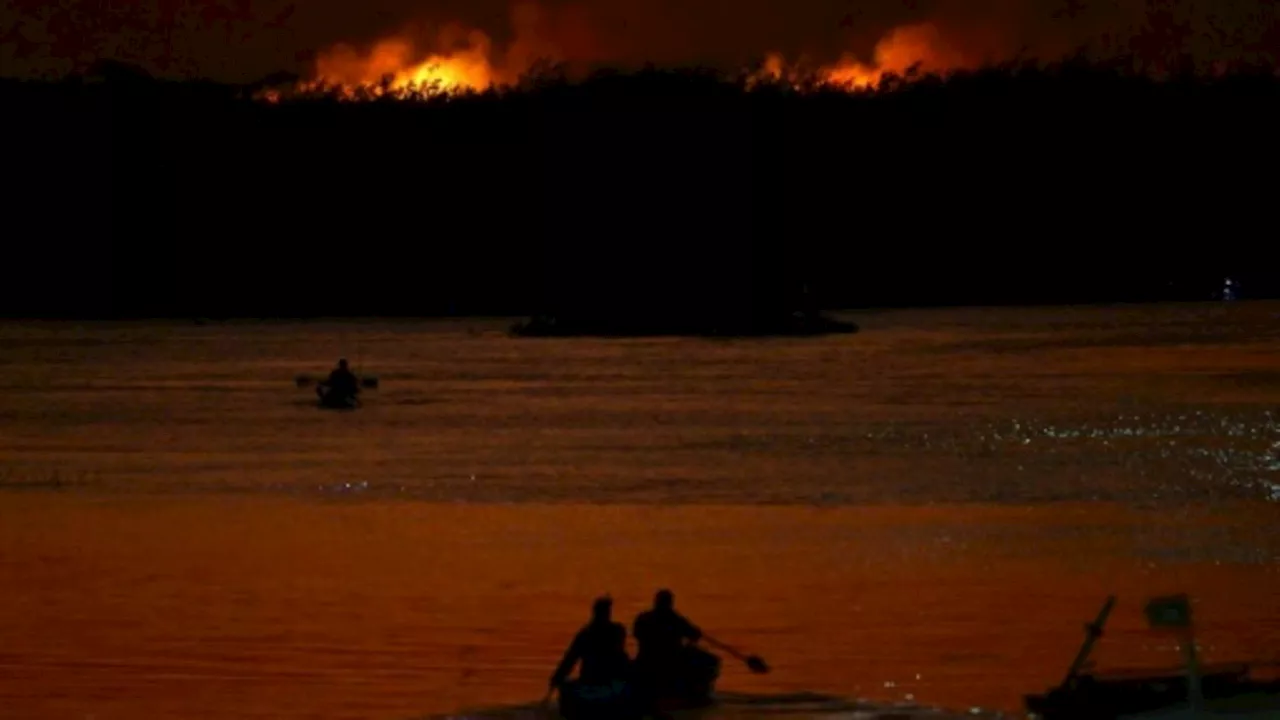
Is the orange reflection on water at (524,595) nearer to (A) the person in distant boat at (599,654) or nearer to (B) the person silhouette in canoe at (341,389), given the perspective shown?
(A) the person in distant boat at (599,654)

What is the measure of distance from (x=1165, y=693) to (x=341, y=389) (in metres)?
32.9

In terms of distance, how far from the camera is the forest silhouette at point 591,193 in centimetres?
9225

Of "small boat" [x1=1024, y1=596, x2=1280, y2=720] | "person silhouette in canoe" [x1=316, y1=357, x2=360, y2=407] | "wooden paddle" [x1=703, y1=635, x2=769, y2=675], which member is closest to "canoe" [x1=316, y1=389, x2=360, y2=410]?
"person silhouette in canoe" [x1=316, y1=357, x2=360, y2=407]

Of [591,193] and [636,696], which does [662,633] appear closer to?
[636,696]

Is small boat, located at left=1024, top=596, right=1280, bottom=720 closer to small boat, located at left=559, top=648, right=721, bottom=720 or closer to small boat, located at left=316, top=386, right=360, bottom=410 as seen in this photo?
small boat, located at left=559, top=648, right=721, bottom=720

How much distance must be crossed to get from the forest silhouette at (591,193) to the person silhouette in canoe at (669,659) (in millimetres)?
73345

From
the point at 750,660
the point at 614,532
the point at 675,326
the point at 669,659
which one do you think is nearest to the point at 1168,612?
the point at 669,659

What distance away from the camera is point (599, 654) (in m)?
14.2

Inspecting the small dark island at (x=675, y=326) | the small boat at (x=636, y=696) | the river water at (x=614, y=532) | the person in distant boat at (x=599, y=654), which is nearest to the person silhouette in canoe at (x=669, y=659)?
the small boat at (x=636, y=696)

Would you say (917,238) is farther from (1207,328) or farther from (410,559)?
(410,559)

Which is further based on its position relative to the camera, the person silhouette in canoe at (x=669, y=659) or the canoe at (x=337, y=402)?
the canoe at (x=337, y=402)

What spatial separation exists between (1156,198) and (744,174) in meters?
19.5

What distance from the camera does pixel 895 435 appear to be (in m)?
38.1

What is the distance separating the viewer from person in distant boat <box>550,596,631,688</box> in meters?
14.2
